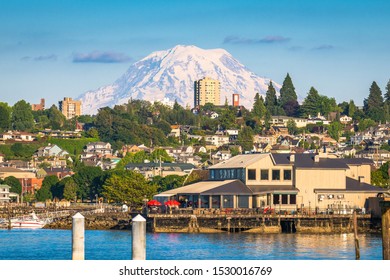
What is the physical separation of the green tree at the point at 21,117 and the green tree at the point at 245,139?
105 ft

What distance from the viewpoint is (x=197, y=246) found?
5262cm

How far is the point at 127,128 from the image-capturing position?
191375 mm

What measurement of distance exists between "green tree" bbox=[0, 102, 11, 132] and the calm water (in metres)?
115

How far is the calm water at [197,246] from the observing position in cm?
4628

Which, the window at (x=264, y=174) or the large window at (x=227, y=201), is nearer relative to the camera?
the large window at (x=227, y=201)

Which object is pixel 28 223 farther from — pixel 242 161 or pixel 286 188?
pixel 286 188

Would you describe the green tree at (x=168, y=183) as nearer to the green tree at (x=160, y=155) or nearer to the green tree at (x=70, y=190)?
the green tree at (x=70, y=190)

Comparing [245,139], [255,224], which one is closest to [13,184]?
[255,224]

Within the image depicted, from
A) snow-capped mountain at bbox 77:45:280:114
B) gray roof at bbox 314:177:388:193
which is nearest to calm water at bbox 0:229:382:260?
gray roof at bbox 314:177:388:193

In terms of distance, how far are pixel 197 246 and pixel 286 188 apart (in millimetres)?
19190

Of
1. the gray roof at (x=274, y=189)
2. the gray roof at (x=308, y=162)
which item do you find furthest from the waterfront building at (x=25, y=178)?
the gray roof at (x=274, y=189)

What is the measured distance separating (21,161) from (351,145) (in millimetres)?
54536

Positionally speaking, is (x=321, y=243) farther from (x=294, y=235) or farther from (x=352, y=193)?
(x=352, y=193)
